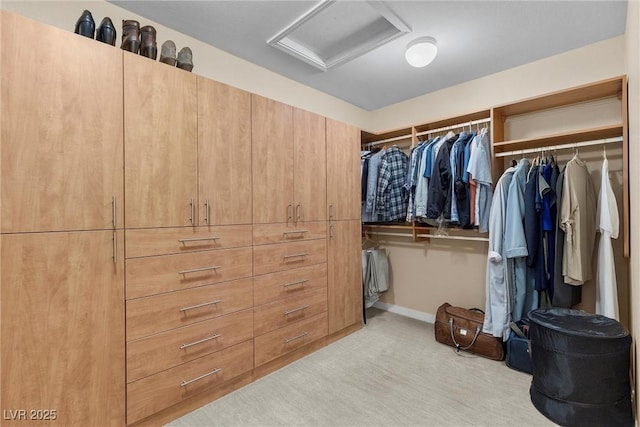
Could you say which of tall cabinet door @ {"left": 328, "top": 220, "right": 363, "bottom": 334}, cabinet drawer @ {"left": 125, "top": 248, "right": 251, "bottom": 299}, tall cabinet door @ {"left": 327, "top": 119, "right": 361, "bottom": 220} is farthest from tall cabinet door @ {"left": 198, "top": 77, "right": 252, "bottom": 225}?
tall cabinet door @ {"left": 328, "top": 220, "right": 363, "bottom": 334}

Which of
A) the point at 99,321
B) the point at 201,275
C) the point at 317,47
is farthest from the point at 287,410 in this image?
the point at 317,47

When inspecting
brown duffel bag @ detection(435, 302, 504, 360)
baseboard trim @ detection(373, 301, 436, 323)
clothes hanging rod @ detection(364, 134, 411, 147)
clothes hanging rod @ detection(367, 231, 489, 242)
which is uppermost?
clothes hanging rod @ detection(364, 134, 411, 147)

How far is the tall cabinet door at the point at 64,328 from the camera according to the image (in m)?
1.23

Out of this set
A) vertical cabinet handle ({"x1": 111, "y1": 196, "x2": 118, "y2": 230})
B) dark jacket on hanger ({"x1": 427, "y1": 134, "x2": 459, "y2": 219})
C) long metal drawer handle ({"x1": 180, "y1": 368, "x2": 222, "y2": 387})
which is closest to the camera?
vertical cabinet handle ({"x1": 111, "y1": 196, "x2": 118, "y2": 230})

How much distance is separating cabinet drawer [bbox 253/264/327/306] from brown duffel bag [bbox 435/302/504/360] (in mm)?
1168

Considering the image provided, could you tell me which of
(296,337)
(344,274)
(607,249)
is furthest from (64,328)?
(607,249)

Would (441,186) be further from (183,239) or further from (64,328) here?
(64,328)

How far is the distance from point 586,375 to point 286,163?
2.33 m

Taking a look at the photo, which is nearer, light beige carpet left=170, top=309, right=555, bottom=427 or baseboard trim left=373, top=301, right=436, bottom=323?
light beige carpet left=170, top=309, right=555, bottom=427

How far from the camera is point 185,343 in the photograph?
1745mm

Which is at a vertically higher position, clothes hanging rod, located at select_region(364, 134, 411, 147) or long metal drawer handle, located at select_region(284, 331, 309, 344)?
clothes hanging rod, located at select_region(364, 134, 411, 147)

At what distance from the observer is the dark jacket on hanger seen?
8.81 feet

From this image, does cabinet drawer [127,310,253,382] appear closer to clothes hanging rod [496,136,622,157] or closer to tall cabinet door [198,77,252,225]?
tall cabinet door [198,77,252,225]

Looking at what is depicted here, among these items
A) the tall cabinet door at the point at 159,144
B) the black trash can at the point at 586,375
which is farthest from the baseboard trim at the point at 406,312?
the tall cabinet door at the point at 159,144
